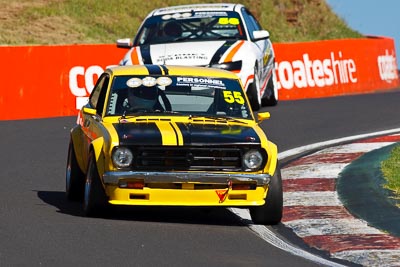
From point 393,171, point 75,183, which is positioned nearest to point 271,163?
point 75,183

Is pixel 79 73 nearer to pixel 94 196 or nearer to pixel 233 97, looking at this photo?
pixel 233 97

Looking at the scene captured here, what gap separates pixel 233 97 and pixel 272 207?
1.42 m

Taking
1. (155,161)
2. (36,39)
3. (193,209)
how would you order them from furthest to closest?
(36,39) → (193,209) → (155,161)

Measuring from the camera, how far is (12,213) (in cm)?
1090

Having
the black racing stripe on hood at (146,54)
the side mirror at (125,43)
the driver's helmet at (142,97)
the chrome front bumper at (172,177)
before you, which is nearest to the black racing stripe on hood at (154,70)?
the driver's helmet at (142,97)

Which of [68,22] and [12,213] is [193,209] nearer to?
[12,213]

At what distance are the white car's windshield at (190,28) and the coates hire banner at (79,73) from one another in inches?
66.9

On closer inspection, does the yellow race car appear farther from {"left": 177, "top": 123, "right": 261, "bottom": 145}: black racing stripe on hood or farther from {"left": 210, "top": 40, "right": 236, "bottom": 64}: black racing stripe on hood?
{"left": 210, "top": 40, "right": 236, "bottom": 64}: black racing stripe on hood

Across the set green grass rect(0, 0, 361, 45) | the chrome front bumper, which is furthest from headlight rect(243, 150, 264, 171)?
green grass rect(0, 0, 361, 45)

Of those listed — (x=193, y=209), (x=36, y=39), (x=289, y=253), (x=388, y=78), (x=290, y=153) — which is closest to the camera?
(x=289, y=253)

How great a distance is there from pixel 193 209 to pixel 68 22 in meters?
25.2

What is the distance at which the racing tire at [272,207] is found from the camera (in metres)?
10.6

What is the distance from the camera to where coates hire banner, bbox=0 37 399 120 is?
836 inches

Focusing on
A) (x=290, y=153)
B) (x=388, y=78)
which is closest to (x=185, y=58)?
(x=290, y=153)
